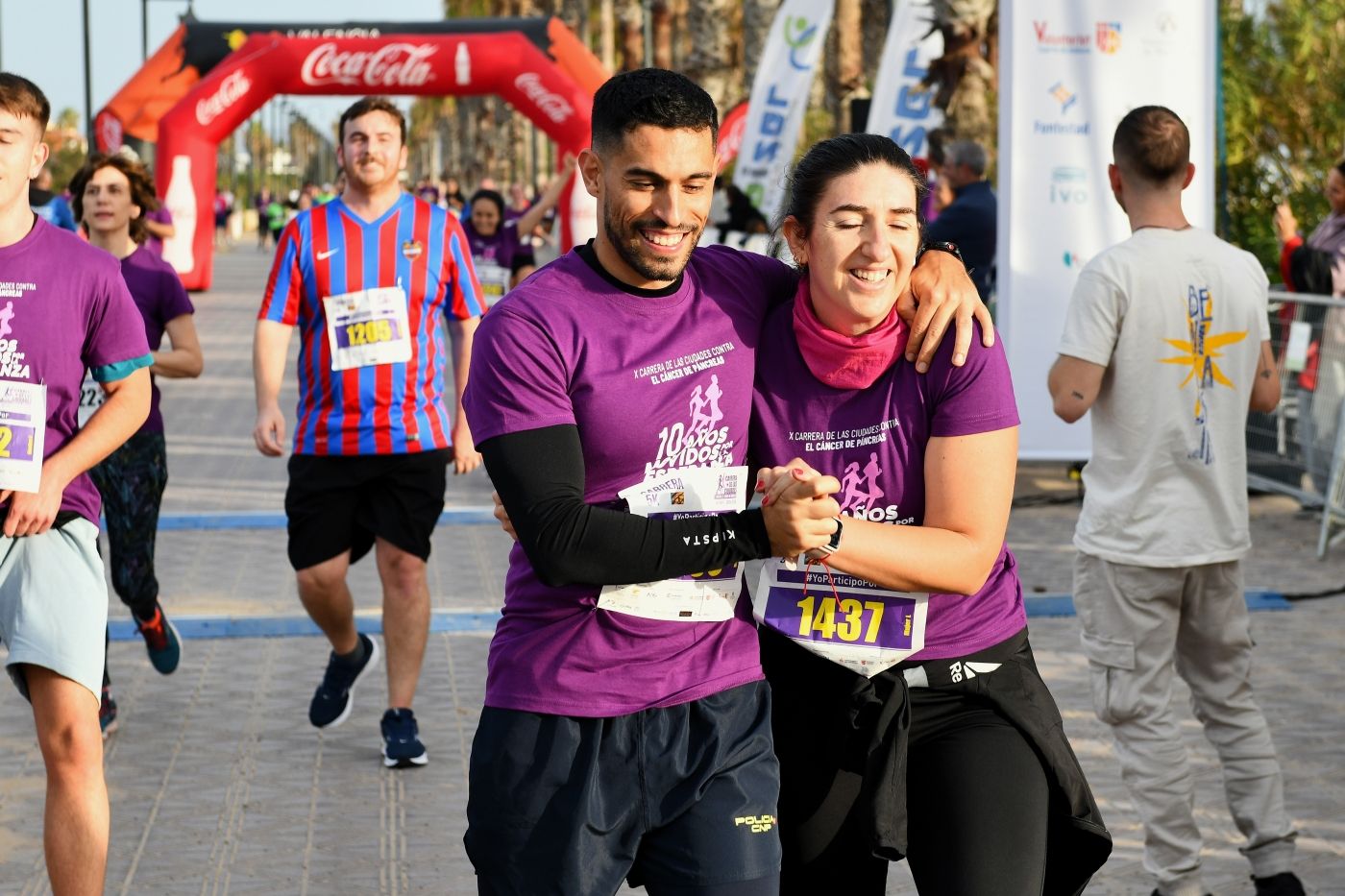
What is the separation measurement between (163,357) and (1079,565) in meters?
3.51

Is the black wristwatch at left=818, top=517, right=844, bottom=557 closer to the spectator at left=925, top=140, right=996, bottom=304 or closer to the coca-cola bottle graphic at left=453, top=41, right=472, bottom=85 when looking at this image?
the spectator at left=925, top=140, right=996, bottom=304

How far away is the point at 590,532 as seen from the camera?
2.90 m

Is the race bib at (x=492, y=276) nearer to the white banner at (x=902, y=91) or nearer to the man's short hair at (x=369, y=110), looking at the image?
the white banner at (x=902, y=91)

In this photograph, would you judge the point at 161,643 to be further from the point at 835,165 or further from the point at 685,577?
the point at 835,165

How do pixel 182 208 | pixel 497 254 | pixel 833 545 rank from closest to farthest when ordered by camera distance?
pixel 833 545 → pixel 497 254 → pixel 182 208

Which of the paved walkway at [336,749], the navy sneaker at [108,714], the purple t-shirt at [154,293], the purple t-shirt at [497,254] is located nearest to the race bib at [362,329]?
the purple t-shirt at [154,293]

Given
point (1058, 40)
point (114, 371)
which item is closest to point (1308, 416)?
point (1058, 40)

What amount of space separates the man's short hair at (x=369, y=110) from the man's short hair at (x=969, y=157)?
5.93 meters

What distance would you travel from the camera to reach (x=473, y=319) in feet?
21.2

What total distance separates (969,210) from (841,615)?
28.0 ft

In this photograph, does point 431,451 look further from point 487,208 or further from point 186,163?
point 186,163

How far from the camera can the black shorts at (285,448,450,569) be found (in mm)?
6238

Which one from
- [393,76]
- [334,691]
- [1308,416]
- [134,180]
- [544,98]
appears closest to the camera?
[334,691]

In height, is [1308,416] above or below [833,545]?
above
